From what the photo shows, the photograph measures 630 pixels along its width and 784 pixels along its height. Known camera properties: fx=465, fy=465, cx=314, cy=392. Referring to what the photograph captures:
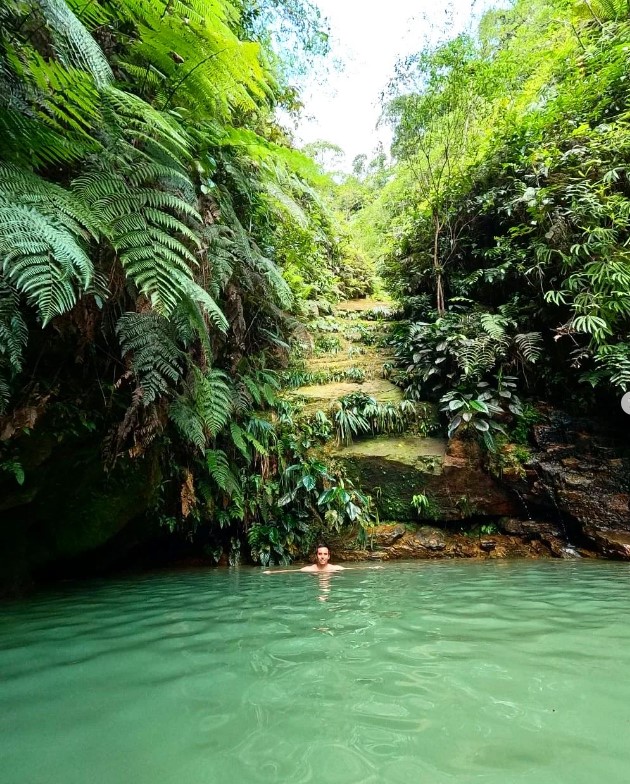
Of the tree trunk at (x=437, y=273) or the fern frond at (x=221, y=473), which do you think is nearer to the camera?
the fern frond at (x=221, y=473)

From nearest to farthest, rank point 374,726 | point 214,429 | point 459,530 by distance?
1. point 374,726
2. point 214,429
3. point 459,530

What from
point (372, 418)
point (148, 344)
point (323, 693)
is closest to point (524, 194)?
point (372, 418)

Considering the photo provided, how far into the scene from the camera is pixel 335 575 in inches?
184

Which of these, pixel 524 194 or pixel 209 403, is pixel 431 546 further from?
pixel 524 194

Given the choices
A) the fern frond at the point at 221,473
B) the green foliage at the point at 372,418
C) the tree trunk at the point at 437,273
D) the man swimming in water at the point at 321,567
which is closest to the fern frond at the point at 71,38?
the fern frond at the point at 221,473

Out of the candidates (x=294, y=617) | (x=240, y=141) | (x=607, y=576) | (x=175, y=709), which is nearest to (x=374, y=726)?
(x=175, y=709)

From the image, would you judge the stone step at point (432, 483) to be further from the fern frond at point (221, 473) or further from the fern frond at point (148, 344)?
the fern frond at point (148, 344)

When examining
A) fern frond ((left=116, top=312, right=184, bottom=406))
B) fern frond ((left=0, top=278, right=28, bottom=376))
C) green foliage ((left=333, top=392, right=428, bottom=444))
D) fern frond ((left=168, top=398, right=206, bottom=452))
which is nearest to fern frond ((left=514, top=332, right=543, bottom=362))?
green foliage ((left=333, top=392, right=428, bottom=444))

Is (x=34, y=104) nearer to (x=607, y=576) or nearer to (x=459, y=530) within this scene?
(x=607, y=576)

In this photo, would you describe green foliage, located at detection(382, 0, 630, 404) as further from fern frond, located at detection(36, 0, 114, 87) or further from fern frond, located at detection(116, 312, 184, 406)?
fern frond, located at detection(36, 0, 114, 87)

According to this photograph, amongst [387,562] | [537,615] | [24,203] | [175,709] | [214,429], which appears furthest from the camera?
[387,562]

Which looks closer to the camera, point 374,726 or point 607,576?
point 374,726

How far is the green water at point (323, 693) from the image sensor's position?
3.65 ft

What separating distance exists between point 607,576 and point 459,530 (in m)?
2.27
